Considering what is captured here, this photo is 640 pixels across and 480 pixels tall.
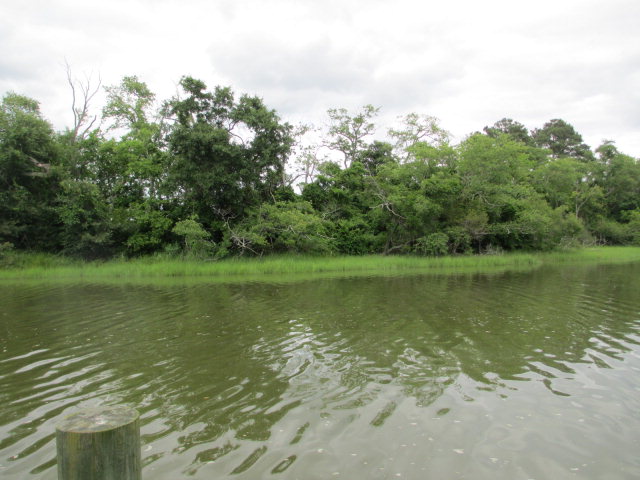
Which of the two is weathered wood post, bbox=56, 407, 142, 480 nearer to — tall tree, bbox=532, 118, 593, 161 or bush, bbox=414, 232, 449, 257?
bush, bbox=414, 232, 449, 257

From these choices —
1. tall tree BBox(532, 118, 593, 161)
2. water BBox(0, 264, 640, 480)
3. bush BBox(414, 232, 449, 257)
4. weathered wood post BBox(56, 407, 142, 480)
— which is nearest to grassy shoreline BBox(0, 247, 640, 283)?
bush BBox(414, 232, 449, 257)

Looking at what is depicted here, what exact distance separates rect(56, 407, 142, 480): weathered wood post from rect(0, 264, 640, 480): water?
1431mm

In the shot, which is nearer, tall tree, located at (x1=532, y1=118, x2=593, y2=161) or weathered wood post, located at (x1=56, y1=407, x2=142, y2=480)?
weathered wood post, located at (x1=56, y1=407, x2=142, y2=480)

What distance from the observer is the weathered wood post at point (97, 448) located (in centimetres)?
219

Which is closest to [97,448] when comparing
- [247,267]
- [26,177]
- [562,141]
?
[247,267]

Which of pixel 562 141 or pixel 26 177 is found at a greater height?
pixel 562 141

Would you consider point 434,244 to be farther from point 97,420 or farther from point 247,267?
point 97,420

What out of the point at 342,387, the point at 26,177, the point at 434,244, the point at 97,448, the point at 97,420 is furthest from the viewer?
the point at 434,244

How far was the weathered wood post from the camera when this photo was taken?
219cm

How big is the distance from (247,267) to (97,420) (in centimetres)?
1843

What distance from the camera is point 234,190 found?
23.9 m

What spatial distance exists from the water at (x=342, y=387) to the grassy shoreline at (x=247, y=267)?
9.00 metres

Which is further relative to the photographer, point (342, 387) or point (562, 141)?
point (562, 141)

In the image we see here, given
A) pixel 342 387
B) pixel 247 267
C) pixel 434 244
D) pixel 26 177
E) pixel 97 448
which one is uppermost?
pixel 26 177
